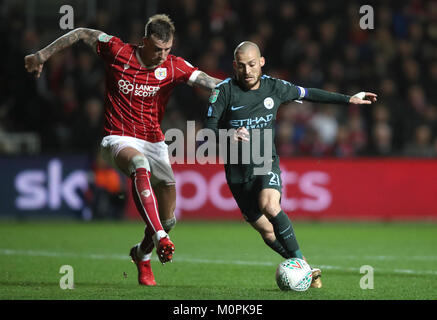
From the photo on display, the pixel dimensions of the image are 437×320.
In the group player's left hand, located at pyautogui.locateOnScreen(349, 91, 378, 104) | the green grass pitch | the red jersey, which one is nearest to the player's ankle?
the green grass pitch

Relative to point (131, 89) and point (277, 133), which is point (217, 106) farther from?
point (277, 133)

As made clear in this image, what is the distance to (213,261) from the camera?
9.28m

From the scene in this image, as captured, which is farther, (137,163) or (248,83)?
(248,83)

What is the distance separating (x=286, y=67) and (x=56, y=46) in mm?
9774

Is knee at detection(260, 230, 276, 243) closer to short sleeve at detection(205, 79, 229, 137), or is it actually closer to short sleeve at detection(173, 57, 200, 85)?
short sleeve at detection(205, 79, 229, 137)

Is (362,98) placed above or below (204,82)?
below

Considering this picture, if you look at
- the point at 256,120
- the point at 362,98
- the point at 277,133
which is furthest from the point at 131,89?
the point at 277,133

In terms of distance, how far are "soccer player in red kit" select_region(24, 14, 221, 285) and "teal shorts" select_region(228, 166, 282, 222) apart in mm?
634

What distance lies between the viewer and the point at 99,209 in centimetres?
1487

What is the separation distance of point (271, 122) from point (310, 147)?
26.0 feet

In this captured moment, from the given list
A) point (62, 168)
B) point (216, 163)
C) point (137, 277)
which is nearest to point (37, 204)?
point (62, 168)

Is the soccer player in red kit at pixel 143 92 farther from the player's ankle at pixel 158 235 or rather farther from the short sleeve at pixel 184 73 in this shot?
the player's ankle at pixel 158 235

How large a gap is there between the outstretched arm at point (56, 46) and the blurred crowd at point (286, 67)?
24.1 feet
